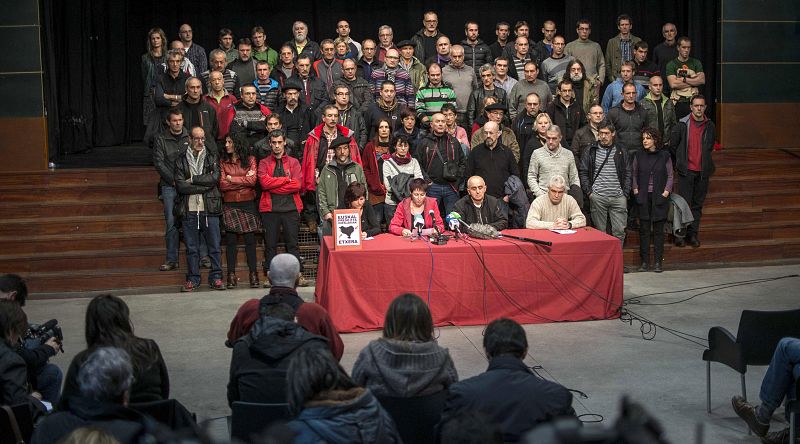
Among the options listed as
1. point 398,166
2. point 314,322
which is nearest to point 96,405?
point 314,322

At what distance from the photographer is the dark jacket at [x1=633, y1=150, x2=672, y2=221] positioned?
11406 mm

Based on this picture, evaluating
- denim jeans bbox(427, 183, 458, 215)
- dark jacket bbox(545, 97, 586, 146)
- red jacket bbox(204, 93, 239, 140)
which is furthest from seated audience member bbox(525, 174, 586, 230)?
red jacket bbox(204, 93, 239, 140)

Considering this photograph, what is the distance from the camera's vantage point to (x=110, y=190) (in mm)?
12055

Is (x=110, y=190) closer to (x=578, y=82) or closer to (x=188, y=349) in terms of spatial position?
(x=188, y=349)

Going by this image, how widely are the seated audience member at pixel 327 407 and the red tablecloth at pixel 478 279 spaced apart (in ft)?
15.3

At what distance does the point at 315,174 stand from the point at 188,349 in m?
3.11

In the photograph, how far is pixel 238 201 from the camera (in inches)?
426

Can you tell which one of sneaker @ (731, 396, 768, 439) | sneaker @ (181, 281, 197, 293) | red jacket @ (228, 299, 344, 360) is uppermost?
red jacket @ (228, 299, 344, 360)

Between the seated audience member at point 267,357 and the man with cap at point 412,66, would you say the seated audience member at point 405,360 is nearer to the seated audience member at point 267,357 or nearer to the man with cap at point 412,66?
the seated audience member at point 267,357

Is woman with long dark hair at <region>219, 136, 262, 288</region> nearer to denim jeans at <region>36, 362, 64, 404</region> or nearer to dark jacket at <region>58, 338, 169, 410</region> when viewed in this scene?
denim jeans at <region>36, 362, 64, 404</region>

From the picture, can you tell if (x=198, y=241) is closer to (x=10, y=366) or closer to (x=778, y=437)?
(x=10, y=366)

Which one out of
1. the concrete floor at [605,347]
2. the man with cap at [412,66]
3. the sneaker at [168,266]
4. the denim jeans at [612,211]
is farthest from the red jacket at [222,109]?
the denim jeans at [612,211]

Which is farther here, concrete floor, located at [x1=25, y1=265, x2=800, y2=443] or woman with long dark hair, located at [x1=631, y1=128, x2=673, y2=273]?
woman with long dark hair, located at [x1=631, y1=128, x2=673, y2=273]

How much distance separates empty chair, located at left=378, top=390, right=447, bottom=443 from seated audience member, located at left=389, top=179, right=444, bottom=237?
4520mm
